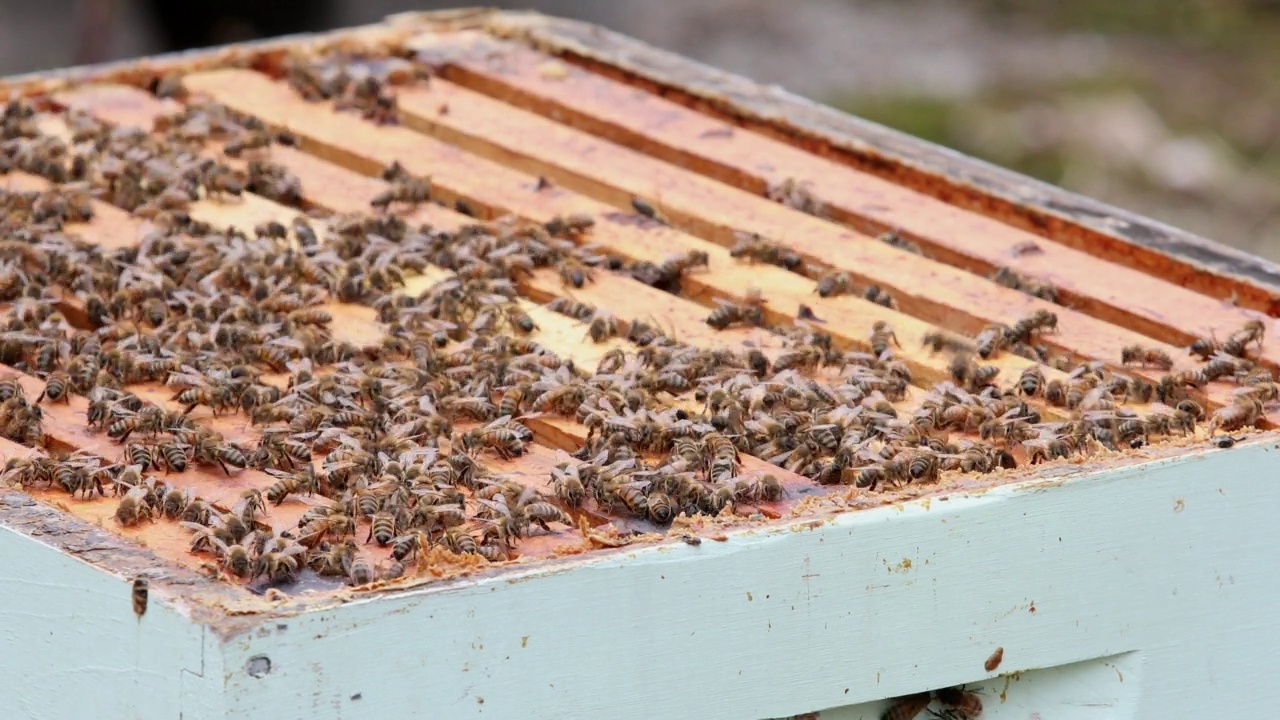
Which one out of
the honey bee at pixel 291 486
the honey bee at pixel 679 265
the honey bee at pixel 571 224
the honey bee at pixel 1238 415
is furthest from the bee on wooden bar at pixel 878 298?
the honey bee at pixel 291 486

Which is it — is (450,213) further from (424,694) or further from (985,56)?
(985,56)

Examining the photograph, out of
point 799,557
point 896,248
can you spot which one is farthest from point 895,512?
point 896,248

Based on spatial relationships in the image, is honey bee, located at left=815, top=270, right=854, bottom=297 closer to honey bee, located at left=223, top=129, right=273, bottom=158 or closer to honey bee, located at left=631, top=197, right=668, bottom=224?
honey bee, located at left=631, top=197, right=668, bottom=224

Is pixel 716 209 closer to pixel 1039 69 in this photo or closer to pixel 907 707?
pixel 907 707

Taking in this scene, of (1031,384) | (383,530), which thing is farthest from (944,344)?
(383,530)

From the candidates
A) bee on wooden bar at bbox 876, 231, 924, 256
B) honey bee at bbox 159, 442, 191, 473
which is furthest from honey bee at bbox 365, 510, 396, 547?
bee on wooden bar at bbox 876, 231, 924, 256

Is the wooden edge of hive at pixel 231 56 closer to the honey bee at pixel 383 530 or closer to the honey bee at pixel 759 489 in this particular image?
the honey bee at pixel 383 530
